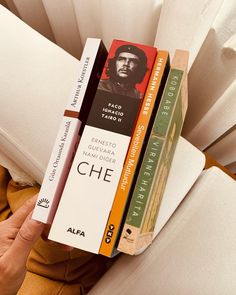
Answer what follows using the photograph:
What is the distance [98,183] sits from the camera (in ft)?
1.56

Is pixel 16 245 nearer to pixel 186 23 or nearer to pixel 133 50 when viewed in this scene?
pixel 133 50

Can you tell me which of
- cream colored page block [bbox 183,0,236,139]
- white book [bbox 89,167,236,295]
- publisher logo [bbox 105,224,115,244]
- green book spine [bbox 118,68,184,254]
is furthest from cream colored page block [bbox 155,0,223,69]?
publisher logo [bbox 105,224,115,244]

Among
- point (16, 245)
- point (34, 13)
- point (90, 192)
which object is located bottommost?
point (16, 245)

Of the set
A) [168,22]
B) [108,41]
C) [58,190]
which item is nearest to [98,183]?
[58,190]

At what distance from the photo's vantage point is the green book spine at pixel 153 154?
496 millimetres

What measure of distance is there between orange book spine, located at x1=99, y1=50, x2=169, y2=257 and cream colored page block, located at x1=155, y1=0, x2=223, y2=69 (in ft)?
0.54

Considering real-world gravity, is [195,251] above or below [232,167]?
below

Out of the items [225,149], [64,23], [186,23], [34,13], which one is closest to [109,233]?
[186,23]

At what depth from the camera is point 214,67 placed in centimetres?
73

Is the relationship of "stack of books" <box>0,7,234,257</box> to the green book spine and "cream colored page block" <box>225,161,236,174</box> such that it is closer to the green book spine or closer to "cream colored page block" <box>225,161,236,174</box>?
the green book spine

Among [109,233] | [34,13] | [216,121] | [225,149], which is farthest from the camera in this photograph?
[34,13]

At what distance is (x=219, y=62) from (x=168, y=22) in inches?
5.8

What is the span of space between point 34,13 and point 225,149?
2.37ft

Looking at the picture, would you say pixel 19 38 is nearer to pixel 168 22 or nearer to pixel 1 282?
pixel 168 22
